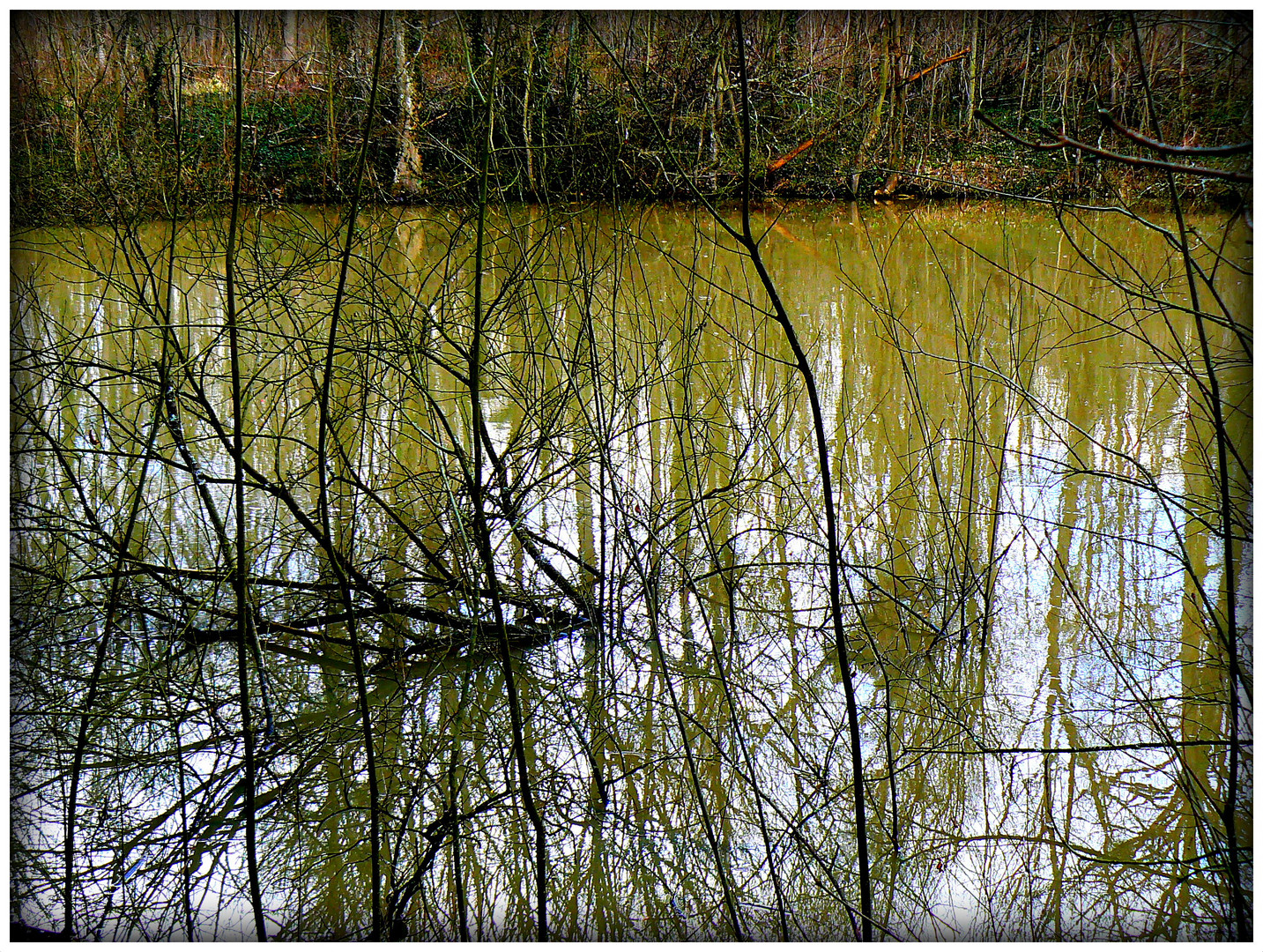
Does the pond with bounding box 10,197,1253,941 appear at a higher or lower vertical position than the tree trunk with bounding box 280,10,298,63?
lower

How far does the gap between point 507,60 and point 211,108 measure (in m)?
1.16

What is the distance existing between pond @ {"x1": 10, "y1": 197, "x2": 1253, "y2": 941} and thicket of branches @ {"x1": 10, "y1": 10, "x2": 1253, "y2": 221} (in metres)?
0.21

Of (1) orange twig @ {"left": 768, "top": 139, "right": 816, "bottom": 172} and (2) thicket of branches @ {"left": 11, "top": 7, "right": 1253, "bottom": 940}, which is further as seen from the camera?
(1) orange twig @ {"left": 768, "top": 139, "right": 816, "bottom": 172}

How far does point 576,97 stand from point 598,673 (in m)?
1.58

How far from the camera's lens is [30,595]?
68.6 inches

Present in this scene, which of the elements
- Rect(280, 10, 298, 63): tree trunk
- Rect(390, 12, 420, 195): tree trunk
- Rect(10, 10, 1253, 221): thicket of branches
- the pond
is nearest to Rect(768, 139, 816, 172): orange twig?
Rect(10, 10, 1253, 221): thicket of branches

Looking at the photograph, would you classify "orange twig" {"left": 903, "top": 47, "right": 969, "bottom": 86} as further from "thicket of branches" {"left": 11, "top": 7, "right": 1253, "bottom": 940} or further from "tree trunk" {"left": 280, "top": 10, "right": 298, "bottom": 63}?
"tree trunk" {"left": 280, "top": 10, "right": 298, "bottom": 63}

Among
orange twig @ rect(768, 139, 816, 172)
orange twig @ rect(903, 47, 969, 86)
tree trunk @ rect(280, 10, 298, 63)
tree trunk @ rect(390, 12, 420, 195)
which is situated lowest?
tree trunk @ rect(280, 10, 298, 63)

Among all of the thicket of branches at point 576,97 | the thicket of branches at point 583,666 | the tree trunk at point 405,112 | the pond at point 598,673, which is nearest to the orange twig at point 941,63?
the thicket of branches at point 576,97

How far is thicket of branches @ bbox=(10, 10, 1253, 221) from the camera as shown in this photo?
147cm

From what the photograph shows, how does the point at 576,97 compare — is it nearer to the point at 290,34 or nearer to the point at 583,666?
the point at 290,34

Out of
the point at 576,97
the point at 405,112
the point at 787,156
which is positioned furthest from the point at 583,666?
the point at 787,156

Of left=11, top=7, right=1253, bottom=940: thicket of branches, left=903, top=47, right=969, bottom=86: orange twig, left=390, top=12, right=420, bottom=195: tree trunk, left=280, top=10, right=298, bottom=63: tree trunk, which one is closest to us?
left=11, top=7, right=1253, bottom=940: thicket of branches

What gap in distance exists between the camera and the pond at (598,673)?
1286 millimetres
